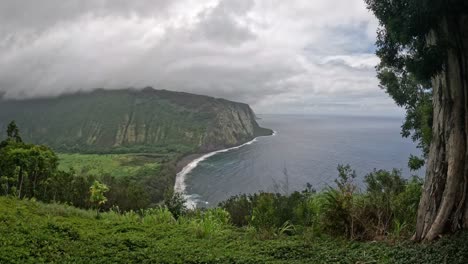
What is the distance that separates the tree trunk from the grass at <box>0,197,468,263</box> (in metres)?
0.55

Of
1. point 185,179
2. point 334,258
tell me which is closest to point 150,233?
point 334,258

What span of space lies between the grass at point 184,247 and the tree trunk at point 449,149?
55 centimetres

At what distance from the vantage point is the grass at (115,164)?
107 meters

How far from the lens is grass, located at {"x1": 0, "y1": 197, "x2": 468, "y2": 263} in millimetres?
6555

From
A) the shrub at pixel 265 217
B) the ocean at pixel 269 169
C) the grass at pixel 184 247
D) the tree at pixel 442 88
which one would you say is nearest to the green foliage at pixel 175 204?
the shrub at pixel 265 217

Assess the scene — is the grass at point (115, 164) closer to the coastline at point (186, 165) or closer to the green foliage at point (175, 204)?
the coastline at point (186, 165)

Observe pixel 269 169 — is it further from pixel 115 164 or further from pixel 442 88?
pixel 442 88

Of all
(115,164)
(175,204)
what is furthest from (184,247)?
(115,164)

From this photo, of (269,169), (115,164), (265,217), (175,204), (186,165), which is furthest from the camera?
(115,164)

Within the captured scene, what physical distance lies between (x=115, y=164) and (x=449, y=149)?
125 metres

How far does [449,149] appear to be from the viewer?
24.5 feet

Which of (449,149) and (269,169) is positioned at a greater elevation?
(449,149)

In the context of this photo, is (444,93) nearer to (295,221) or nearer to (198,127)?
(295,221)

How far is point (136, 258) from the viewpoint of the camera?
7.04m
